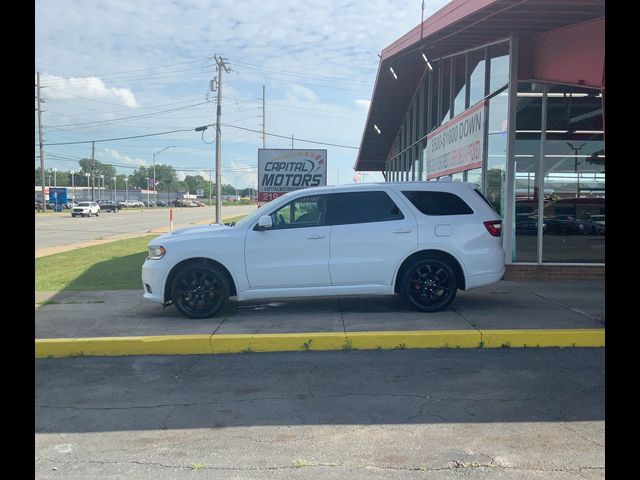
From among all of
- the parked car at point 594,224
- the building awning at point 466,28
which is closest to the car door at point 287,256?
the building awning at point 466,28

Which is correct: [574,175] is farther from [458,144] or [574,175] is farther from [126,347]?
[126,347]

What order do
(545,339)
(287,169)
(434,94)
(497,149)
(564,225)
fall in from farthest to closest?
(434,94) < (287,169) < (564,225) < (497,149) < (545,339)

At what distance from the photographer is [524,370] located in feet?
19.1

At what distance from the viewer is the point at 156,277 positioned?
784 cm

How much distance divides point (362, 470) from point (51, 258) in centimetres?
1633

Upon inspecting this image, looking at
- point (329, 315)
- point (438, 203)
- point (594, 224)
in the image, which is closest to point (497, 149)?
point (594, 224)

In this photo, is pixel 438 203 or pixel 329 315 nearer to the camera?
pixel 329 315

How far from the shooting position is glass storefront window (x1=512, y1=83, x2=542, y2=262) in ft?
37.7

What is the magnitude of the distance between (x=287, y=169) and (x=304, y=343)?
8575 millimetres

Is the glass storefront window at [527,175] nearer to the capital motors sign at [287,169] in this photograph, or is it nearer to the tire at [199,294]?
the capital motors sign at [287,169]

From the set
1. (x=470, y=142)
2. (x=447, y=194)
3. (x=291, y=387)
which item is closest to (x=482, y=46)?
(x=470, y=142)

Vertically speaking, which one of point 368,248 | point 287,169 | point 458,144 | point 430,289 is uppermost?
point 458,144
